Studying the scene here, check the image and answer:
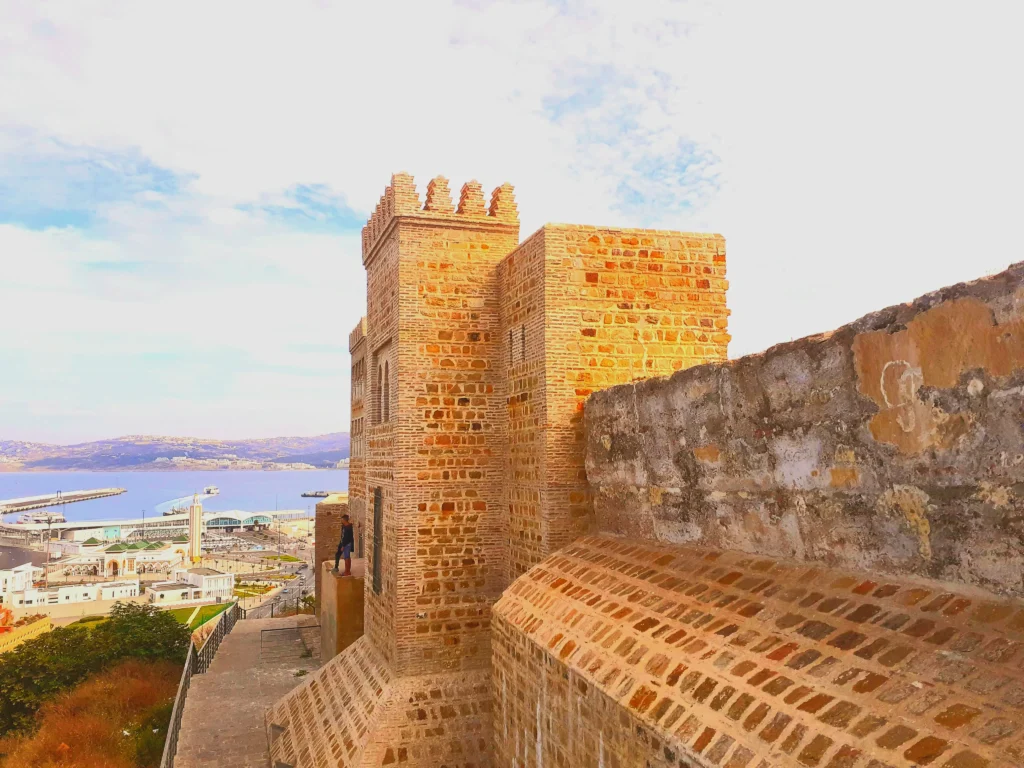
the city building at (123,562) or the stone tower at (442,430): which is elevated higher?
the stone tower at (442,430)

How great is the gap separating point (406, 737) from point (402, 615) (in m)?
1.27

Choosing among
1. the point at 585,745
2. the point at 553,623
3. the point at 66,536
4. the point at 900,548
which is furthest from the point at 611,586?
the point at 66,536

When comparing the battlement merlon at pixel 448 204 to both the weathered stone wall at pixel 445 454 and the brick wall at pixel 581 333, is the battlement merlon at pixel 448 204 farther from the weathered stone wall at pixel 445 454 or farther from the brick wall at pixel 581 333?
the brick wall at pixel 581 333

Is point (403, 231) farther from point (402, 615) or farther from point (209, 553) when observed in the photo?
point (209, 553)

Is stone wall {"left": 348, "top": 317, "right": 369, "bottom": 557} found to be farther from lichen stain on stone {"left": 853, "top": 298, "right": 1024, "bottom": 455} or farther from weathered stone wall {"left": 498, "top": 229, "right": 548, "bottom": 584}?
lichen stain on stone {"left": 853, "top": 298, "right": 1024, "bottom": 455}

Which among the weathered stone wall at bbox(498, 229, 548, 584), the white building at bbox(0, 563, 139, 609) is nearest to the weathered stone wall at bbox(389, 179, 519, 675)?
the weathered stone wall at bbox(498, 229, 548, 584)

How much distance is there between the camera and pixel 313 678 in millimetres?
11039

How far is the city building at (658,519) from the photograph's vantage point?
324cm

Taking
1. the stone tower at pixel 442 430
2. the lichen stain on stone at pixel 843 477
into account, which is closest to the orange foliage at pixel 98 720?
the stone tower at pixel 442 430

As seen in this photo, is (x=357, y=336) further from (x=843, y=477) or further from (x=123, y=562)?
(x=123, y=562)

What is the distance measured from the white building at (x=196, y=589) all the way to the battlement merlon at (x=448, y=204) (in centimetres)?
5255

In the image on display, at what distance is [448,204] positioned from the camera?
9.41 meters

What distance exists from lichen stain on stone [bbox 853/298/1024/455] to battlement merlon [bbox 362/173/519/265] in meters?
6.12

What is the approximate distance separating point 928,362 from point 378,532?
7707 millimetres
